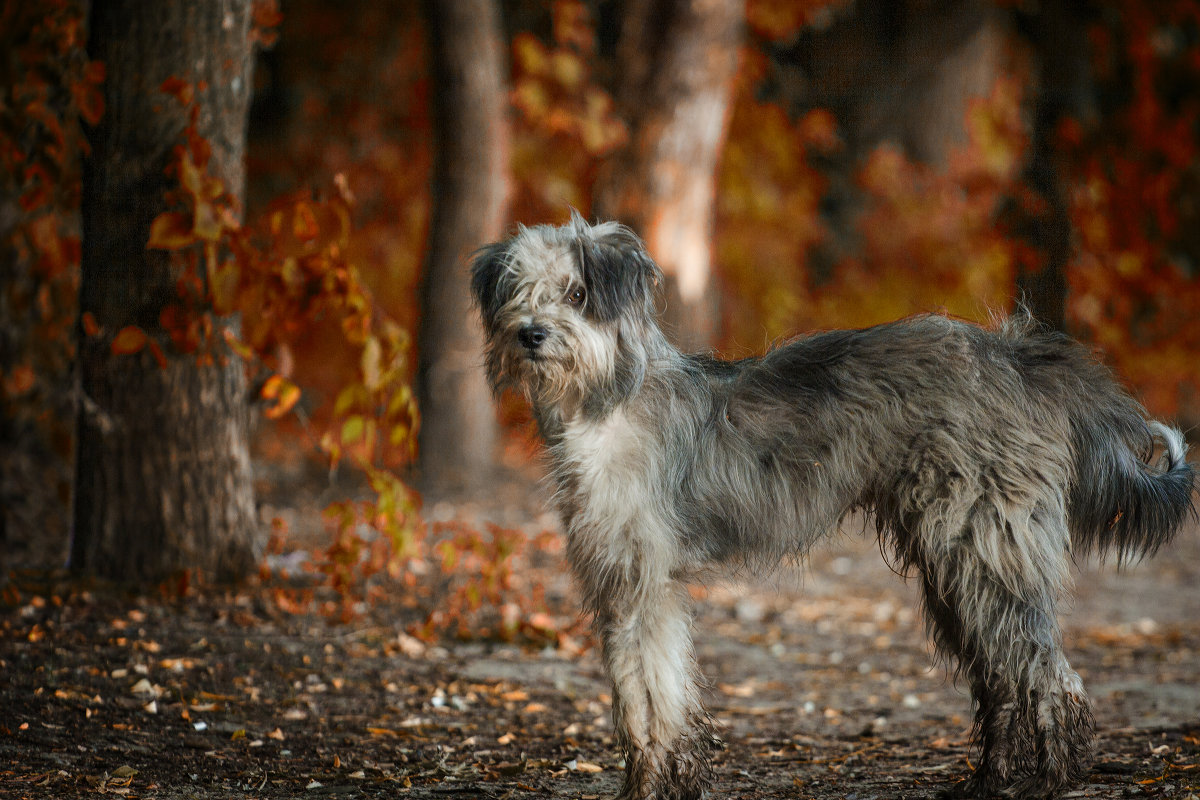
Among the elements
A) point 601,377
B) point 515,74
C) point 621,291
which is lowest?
point 601,377

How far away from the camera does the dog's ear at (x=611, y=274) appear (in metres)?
4.08

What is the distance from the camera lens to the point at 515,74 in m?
13.7

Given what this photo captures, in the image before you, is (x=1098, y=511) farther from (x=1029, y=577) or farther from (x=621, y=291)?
(x=621, y=291)

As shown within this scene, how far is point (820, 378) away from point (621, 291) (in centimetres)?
83

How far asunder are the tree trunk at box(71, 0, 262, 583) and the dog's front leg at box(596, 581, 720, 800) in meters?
3.02

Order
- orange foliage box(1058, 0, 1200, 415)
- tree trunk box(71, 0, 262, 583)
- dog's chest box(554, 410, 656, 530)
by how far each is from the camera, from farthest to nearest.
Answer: orange foliage box(1058, 0, 1200, 415), tree trunk box(71, 0, 262, 583), dog's chest box(554, 410, 656, 530)

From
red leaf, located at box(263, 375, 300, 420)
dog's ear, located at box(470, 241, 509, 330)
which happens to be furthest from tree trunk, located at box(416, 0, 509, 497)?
dog's ear, located at box(470, 241, 509, 330)

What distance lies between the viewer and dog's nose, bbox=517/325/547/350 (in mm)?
3984

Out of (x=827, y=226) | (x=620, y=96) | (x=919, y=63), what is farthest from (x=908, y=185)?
(x=620, y=96)

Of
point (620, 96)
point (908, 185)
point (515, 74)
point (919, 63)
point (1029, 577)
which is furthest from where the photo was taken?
point (919, 63)

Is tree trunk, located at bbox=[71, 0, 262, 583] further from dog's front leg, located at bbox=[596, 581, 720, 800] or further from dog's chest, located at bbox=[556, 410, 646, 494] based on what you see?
dog's front leg, located at bbox=[596, 581, 720, 800]

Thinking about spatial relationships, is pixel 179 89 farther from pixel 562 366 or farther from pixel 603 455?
pixel 603 455

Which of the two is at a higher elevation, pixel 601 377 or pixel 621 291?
pixel 621 291

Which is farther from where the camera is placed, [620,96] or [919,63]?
[919,63]
